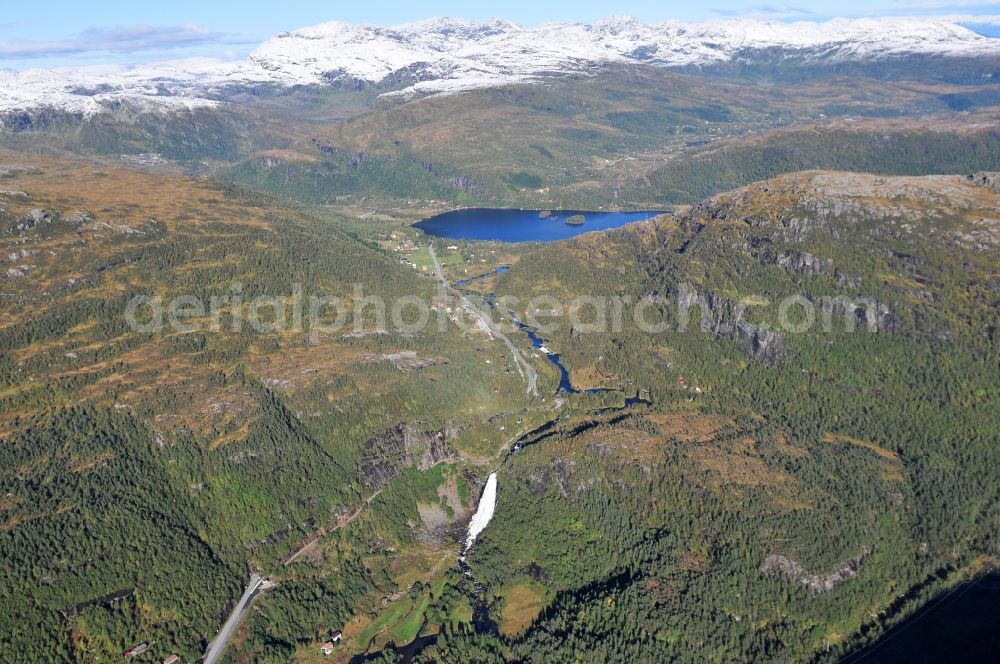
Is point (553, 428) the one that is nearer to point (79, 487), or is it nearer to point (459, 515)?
point (459, 515)

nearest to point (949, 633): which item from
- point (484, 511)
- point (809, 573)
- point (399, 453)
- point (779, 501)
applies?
point (809, 573)

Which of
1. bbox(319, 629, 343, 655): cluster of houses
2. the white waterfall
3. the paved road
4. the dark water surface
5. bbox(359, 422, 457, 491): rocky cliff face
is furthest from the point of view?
bbox(359, 422, 457, 491): rocky cliff face

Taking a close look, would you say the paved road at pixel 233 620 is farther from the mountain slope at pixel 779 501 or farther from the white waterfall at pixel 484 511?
the white waterfall at pixel 484 511

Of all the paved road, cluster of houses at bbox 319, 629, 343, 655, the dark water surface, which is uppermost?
the dark water surface

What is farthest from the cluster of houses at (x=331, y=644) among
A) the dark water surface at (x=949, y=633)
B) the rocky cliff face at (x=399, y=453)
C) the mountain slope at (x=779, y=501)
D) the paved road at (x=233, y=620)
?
the dark water surface at (x=949, y=633)

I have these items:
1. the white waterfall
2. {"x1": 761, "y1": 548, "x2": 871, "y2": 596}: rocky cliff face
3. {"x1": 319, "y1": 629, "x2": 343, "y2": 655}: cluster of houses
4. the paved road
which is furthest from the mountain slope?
the paved road

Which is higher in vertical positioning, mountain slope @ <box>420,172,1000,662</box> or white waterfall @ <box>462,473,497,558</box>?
mountain slope @ <box>420,172,1000,662</box>

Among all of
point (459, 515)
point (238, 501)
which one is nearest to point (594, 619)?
point (459, 515)

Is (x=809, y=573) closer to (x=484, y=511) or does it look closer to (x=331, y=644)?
(x=484, y=511)

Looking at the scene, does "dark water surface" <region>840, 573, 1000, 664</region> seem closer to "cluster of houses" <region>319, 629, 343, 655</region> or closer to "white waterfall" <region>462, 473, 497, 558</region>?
"white waterfall" <region>462, 473, 497, 558</region>
